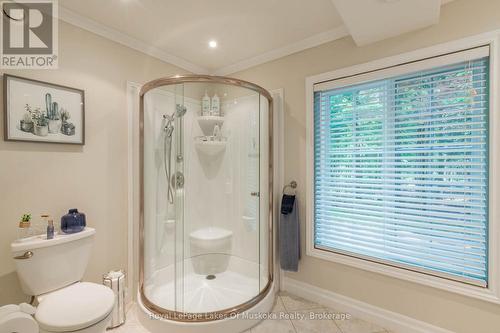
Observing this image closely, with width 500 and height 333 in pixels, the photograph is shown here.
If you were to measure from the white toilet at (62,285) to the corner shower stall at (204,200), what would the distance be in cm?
52

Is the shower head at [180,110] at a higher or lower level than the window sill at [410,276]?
higher

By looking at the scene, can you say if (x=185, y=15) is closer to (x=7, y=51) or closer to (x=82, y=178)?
A: (x=7, y=51)

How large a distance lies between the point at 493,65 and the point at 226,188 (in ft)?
7.08

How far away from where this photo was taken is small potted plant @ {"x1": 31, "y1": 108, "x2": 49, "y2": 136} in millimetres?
1657

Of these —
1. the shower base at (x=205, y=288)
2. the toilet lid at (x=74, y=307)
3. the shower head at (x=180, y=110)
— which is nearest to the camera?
the toilet lid at (x=74, y=307)

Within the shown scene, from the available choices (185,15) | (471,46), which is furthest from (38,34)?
(471,46)

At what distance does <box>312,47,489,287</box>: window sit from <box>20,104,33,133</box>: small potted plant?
2156 millimetres

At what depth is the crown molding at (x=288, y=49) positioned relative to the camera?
6.89ft

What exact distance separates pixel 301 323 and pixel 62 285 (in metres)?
1.76

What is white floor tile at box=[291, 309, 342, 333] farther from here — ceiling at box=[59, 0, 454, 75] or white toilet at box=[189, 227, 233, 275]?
ceiling at box=[59, 0, 454, 75]

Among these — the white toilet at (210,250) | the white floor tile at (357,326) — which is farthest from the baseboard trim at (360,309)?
the white toilet at (210,250)

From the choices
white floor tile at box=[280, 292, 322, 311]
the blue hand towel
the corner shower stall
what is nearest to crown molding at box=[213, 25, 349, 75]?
the corner shower stall

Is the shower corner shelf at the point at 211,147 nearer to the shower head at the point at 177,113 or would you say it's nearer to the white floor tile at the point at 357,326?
the shower head at the point at 177,113

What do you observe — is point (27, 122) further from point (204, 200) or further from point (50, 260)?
point (204, 200)
